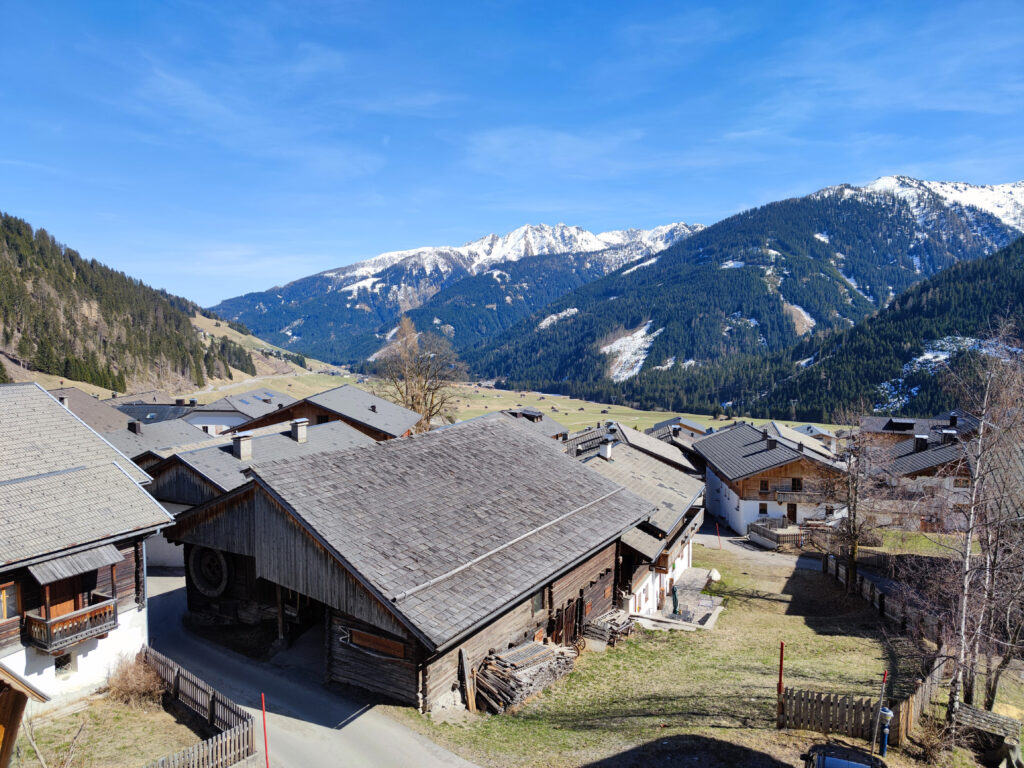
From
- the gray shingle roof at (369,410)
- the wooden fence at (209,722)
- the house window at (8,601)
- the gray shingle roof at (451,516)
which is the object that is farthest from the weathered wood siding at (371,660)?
the gray shingle roof at (369,410)

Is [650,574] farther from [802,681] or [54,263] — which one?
[54,263]

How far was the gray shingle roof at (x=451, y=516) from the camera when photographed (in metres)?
19.1

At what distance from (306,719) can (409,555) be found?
5457 millimetres

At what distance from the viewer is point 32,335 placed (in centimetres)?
13838

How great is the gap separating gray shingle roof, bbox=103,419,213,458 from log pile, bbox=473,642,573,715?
3046 centimetres

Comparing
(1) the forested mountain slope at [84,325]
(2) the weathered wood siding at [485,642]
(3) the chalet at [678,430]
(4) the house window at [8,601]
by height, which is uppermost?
(1) the forested mountain slope at [84,325]

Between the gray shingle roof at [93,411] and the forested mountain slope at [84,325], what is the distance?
240 feet

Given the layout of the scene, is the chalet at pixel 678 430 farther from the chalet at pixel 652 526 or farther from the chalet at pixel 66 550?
the chalet at pixel 66 550

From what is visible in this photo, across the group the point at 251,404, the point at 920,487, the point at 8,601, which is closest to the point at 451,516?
the point at 8,601

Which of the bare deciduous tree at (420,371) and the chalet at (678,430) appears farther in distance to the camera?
the chalet at (678,430)

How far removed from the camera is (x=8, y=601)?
18.5 meters

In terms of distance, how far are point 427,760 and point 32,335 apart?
6405 inches

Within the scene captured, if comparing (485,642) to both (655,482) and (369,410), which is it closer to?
(655,482)

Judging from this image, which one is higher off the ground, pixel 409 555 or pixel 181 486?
pixel 409 555
